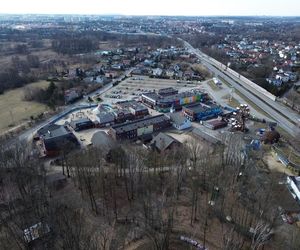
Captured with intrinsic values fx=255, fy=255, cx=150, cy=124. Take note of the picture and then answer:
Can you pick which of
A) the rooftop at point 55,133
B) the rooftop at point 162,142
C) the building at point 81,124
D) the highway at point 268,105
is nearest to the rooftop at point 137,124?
the rooftop at point 162,142

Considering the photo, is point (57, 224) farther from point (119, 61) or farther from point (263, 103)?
point (119, 61)

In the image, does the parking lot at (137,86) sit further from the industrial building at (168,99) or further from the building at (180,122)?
the building at (180,122)

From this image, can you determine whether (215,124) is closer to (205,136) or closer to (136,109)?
(205,136)

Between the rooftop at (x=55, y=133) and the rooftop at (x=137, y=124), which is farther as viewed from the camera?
the rooftop at (x=137, y=124)

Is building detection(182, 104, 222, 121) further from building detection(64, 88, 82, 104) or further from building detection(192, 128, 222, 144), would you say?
building detection(64, 88, 82, 104)

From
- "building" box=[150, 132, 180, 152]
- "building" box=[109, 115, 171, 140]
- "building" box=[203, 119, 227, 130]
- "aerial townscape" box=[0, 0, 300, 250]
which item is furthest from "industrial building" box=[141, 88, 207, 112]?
A: "building" box=[150, 132, 180, 152]

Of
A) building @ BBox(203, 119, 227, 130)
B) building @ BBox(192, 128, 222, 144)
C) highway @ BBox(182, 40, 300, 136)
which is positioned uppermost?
building @ BBox(192, 128, 222, 144)

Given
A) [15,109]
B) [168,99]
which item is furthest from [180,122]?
[15,109]
